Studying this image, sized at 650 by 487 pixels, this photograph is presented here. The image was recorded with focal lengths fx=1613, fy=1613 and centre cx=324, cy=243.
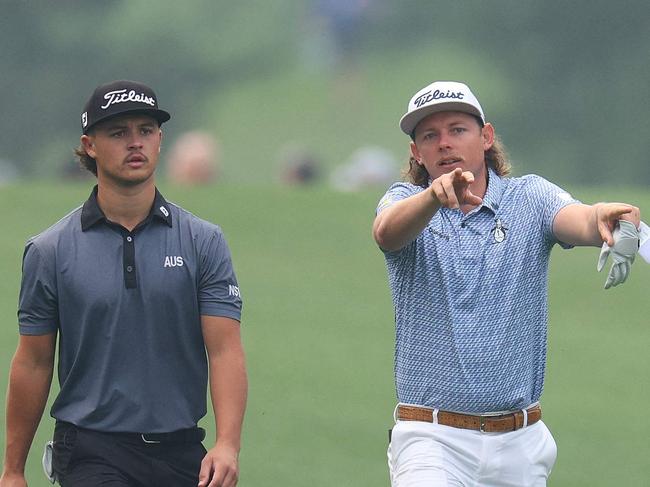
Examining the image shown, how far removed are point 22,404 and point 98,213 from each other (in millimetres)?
737

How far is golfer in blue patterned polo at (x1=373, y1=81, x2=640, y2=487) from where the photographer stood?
5.63m

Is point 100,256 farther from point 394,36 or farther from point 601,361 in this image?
point 394,36

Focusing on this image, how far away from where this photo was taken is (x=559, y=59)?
37000 millimetres

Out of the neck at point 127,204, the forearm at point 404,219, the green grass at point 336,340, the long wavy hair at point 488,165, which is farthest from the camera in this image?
the green grass at point 336,340

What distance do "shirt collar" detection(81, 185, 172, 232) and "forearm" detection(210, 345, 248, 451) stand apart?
0.53 meters

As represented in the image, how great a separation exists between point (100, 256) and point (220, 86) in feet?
106

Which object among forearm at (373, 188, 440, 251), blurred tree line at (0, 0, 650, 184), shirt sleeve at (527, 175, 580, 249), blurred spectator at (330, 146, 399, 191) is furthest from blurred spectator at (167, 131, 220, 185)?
forearm at (373, 188, 440, 251)

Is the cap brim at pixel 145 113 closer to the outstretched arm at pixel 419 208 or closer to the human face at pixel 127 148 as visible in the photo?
the human face at pixel 127 148

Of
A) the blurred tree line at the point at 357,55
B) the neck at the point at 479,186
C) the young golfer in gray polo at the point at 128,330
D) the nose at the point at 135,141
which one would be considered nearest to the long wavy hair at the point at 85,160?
the young golfer in gray polo at the point at 128,330

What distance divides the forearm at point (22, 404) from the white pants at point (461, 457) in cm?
128

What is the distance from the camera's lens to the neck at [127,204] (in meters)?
5.73

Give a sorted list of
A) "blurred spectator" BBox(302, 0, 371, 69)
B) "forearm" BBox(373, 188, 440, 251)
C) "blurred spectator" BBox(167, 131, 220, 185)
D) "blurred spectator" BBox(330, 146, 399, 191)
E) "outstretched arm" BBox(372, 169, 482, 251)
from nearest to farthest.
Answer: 1. "outstretched arm" BBox(372, 169, 482, 251)
2. "forearm" BBox(373, 188, 440, 251)
3. "blurred spectator" BBox(167, 131, 220, 185)
4. "blurred spectator" BBox(330, 146, 399, 191)
5. "blurred spectator" BBox(302, 0, 371, 69)

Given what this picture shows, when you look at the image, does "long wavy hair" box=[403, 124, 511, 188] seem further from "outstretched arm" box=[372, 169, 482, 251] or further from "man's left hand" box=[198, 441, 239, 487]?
"man's left hand" box=[198, 441, 239, 487]

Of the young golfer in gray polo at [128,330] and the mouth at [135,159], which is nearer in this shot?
the young golfer in gray polo at [128,330]
